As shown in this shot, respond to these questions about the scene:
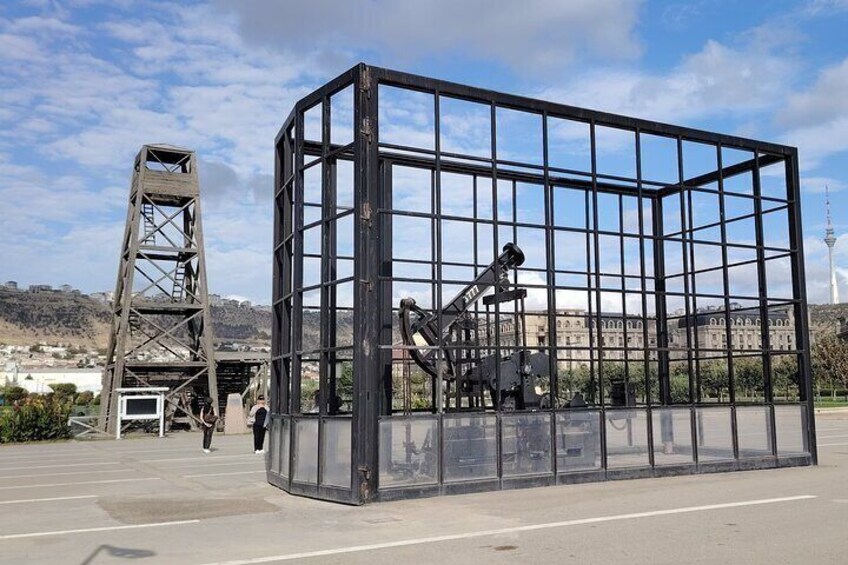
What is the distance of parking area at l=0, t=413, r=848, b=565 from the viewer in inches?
375

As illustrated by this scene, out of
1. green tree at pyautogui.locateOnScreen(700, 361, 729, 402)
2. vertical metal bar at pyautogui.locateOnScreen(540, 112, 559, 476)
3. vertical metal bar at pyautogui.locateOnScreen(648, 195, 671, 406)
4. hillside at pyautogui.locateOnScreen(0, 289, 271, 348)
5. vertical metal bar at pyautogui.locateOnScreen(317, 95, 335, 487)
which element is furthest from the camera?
hillside at pyautogui.locateOnScreen(0, 289, 271, 348)

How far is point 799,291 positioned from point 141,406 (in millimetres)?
29556

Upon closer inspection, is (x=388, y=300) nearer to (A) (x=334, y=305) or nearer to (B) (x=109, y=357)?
(A) (x=334, y=305)

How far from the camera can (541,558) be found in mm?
9180

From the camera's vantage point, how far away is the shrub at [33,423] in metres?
33.7

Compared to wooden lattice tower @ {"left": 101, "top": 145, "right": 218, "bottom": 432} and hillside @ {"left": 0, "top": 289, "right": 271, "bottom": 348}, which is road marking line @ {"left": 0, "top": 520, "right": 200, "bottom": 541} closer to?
wooden lattice tower @ {"left": 101, "top": 145, "right": 218, "bottom": 432}

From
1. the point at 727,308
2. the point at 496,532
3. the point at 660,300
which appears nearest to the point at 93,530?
the point at 496,532

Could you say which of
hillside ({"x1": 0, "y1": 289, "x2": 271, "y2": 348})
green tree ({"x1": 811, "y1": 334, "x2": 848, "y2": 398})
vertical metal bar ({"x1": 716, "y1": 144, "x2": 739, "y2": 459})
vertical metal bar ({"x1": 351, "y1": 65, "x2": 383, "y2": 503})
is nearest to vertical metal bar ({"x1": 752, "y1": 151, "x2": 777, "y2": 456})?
vertical metal bar ({"x1": 716, "y1": 144, "x2": 739, "y2": 459})

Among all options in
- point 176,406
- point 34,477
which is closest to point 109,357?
point 176,406

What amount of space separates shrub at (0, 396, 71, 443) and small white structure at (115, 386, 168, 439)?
244 centimetres

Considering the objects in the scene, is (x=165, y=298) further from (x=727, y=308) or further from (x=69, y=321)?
(x=69, y=321)

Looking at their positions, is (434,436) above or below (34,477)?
above

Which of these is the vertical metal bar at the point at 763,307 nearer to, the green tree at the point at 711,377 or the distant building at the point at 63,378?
the green tree at the point at 711,377

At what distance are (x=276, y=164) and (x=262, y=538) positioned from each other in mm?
9607
